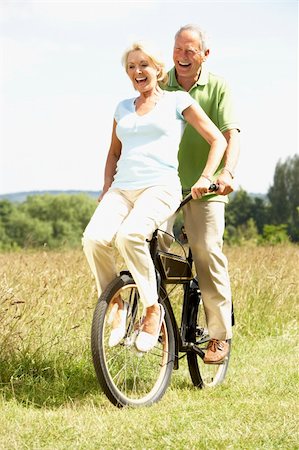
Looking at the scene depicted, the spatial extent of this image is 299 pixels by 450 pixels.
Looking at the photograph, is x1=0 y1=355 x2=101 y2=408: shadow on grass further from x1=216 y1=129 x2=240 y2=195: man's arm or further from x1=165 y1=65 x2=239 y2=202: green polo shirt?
x1=216 y1=129 x2=240 y2=195: man's arm

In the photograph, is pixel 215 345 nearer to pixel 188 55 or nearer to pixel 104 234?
pixel 104 234

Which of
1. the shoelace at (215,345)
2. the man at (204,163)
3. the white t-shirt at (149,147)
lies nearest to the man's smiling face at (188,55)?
the man at (204,163)

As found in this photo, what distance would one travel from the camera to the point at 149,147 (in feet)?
16.4

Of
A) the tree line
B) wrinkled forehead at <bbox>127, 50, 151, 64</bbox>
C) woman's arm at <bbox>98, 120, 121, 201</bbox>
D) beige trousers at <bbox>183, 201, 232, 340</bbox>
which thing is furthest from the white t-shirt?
the tree line

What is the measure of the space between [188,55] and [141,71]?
0.63m

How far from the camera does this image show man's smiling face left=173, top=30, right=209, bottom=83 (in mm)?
5492

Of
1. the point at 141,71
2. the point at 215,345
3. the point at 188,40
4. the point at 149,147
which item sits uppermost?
the point at 188,40

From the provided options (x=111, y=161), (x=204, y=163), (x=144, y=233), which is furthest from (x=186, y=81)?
(x=144, y=233)

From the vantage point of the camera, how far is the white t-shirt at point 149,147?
16.4 feet

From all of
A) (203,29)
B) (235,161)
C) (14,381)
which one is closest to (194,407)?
(14,381)

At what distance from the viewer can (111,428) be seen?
15.2 ft

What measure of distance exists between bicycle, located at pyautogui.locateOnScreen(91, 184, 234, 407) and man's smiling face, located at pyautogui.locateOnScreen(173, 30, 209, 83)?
879 millimetres

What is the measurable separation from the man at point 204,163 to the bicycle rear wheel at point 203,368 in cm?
12

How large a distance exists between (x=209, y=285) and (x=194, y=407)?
0.96 metres
